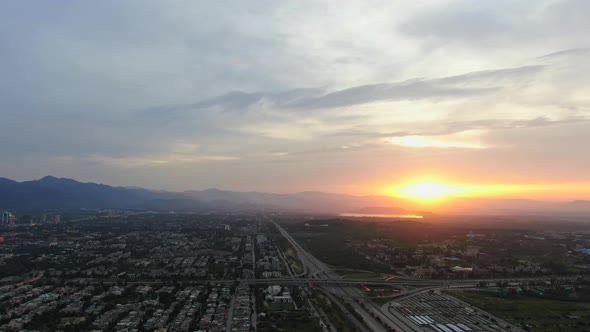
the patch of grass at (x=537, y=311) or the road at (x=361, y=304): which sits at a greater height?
the patch of grass at (x=537, y=311)

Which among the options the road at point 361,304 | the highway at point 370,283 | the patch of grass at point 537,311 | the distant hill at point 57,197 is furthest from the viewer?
the distant hill at point 57,197

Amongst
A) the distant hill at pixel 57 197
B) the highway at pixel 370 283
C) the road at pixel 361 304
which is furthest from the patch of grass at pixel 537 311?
the distant hill at pixel 57 197

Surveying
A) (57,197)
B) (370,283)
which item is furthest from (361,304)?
(57,197)

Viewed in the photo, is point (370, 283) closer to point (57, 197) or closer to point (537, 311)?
point (537, 311)

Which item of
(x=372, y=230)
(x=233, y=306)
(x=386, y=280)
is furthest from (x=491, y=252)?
(x=233, y=306)

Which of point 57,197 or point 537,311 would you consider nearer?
point 537,311

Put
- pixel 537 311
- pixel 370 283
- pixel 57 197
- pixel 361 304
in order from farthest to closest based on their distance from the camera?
pixel 57 197
pixel 370 283
pixel 361 304
pixel 537 311

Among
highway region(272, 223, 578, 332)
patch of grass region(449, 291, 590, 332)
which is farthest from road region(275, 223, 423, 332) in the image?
patch of grass region(449, 291, 590, 332)

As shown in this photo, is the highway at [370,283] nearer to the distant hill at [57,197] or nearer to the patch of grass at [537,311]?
the patch of grass at [537,311]

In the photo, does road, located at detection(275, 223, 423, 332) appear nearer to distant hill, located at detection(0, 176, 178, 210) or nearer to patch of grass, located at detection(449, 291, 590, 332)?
patch of grass, located at detection(449, 291, 590, 332)
